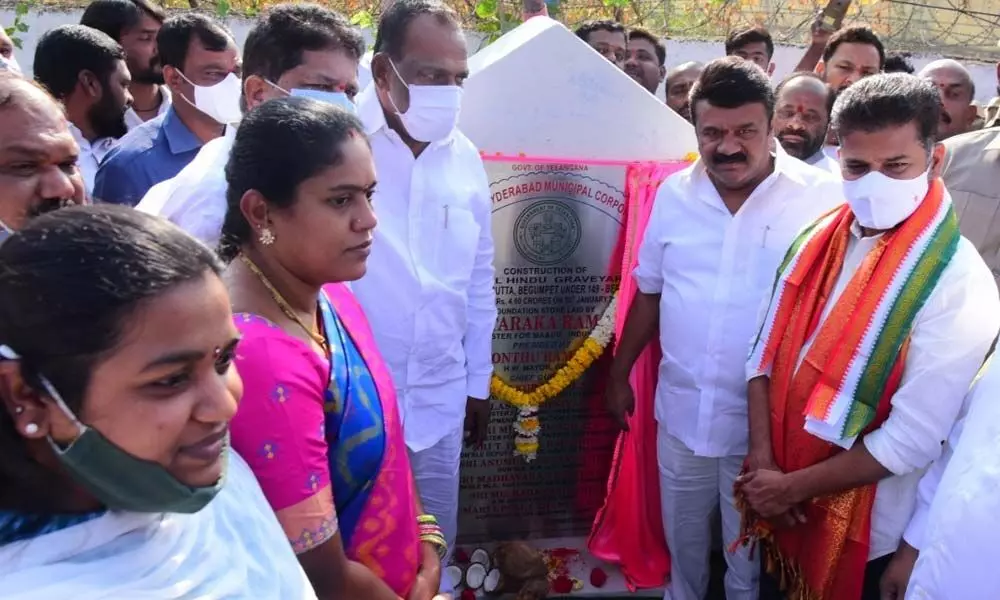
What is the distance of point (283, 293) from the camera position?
1401 millimetres

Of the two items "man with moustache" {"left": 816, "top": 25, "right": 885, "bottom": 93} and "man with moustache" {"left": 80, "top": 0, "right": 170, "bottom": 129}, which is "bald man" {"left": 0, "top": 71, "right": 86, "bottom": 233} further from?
"man with moustache" {"left": 816, "top": 25, "right": 885, "bottom": 93}

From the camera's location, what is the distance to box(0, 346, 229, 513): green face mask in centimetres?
92

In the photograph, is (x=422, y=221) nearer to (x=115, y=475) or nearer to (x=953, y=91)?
(x=115, y=475)

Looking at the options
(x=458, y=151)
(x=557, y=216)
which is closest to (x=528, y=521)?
(x=557, y=216)

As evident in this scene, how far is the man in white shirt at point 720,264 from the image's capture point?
2.52 m

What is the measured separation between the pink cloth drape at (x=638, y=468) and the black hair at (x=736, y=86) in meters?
0.64

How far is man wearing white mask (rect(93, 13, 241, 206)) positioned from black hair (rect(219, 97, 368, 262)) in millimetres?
1447

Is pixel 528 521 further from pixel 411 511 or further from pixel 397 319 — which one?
pixel 411 511

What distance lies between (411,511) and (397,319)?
3.16 ft

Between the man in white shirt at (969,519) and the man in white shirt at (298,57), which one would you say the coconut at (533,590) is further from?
the man in white shirt at (298,57)

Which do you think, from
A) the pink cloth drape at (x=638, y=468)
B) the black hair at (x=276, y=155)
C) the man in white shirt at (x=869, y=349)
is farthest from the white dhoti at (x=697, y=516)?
the black hair at (x=276, y=155)

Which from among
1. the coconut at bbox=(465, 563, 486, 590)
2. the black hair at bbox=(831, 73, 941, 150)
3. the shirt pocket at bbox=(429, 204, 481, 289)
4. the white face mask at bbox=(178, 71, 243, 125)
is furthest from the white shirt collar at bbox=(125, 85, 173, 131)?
the black hair at bbox=(831, 73, 941, 150)

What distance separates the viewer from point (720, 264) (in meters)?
2.55

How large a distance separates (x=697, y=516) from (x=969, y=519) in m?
1.37
